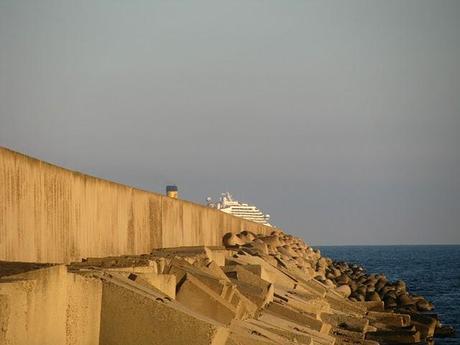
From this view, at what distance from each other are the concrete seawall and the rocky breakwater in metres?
3.21

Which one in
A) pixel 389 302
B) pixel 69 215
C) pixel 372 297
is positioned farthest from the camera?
pixel 389 302

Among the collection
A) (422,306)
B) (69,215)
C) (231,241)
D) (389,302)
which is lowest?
(422,306)

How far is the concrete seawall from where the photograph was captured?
25.9 ft

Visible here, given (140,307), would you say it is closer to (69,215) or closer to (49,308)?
(49,308)

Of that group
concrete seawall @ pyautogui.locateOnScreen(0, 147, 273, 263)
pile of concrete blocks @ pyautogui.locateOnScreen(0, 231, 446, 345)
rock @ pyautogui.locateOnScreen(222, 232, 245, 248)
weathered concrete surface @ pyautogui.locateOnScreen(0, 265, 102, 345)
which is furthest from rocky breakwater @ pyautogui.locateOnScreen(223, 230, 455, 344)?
weathered concrete surface @ pyautogui.locateOnScreen(0, 265, 102, 345)

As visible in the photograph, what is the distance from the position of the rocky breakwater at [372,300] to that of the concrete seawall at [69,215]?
10.5 feet

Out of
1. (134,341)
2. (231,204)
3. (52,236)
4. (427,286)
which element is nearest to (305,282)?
(52,236)

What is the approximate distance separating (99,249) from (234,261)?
4163 mm

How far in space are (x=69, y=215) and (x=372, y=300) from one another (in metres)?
17.1

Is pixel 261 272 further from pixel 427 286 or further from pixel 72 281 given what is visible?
pixel 427 286

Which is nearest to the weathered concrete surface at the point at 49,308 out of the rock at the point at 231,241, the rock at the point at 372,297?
the rock at the point at 231,241

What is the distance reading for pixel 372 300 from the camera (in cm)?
2586

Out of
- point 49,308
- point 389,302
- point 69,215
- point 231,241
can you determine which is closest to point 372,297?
point 389,302

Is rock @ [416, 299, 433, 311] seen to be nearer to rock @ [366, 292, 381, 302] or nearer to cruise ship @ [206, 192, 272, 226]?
rock @ [366, 292, 381, 302]
